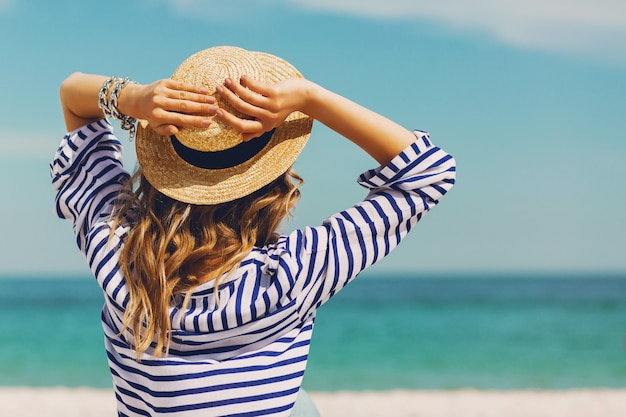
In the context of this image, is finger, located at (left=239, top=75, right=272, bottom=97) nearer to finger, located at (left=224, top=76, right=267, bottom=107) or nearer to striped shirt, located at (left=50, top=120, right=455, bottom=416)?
finger, located at (left=224, top=76, right=267, bottom=107)

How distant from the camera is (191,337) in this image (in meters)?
1.42

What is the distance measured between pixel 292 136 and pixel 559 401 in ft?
26.2

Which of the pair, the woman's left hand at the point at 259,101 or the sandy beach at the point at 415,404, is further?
the sandy beach at the point at 415,404

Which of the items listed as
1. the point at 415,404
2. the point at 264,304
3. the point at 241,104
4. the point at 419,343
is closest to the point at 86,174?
the point at 241,104

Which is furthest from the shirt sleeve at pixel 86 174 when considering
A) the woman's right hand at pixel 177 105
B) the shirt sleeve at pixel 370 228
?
the shirt sleeve at pixel 370 228

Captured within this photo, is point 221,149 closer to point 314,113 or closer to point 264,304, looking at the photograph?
point 314,113

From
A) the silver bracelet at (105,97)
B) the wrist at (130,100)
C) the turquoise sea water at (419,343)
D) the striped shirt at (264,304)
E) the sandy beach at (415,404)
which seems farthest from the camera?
the turquoise sea water at (419,343)

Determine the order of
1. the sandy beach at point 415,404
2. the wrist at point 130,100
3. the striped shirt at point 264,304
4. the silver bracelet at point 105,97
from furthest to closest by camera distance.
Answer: the sandy beach at point 415,404, the silver bracelet at point 105,97, the wrist at point 130,100, the striped shirt at point 264,304

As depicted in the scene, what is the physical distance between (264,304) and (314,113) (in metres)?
0.41

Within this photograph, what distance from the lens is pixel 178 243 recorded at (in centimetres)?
146

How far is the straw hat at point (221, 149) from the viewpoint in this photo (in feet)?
4.92

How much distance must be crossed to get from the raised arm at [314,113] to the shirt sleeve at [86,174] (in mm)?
347

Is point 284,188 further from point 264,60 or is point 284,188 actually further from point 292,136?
point 264,60

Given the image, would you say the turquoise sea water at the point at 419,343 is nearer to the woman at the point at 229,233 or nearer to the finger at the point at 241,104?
the woman at the point at 229,233
